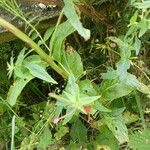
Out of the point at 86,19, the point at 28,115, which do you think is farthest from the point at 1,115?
the point at 86,19

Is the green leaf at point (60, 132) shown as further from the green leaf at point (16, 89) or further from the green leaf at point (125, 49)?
the green leaf at point (125, 49)

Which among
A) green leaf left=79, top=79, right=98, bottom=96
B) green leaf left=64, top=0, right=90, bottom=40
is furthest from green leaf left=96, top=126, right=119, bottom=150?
green leaf left=64, top=0, right=90, bottom=40

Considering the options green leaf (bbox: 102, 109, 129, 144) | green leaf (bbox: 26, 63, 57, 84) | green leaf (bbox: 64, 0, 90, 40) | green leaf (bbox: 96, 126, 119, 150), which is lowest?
green leaf (bbox: 96, 126, 119, 150)

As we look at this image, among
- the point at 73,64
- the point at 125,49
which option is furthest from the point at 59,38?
the point at 125,49

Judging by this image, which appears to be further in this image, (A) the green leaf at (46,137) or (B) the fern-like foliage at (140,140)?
(A) the green leaf at (46,137)

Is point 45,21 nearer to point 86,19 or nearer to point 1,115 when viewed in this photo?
point 86,19

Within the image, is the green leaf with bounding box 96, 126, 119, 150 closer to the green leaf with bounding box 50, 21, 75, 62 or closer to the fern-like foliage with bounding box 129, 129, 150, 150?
the fern-like foliage with bounding box 129, 129, 150, 150

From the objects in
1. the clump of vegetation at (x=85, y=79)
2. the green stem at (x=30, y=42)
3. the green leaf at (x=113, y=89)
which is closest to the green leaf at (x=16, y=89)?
the clump of vegetation at (x=85, y=79)
